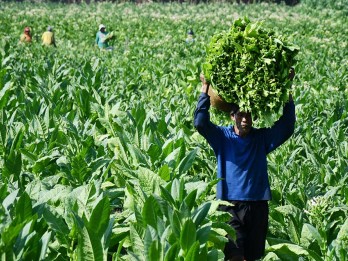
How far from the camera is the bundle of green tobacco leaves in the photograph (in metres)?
4.25

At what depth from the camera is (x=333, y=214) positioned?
478 cm

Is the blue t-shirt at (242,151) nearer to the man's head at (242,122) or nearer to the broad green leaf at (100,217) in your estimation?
the man's head at (242,122)

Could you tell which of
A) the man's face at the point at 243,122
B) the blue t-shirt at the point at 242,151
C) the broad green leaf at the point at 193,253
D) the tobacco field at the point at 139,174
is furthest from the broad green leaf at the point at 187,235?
the man's face at the point at 243,122

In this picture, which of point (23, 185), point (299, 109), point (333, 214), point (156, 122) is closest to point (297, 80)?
point (299, 109)

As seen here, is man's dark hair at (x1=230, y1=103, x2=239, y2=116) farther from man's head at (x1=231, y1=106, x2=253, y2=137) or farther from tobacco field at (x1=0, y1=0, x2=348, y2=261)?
tobacco field at (x1=0, y1=0, x2=348, y2=261)

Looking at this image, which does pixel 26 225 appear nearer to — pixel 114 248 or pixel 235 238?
pixel 114 248

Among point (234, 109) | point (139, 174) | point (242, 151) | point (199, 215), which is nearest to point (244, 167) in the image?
point (242, 151)

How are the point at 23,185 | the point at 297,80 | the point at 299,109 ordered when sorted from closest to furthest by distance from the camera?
the point at 23,185
the point at 299,109
the point at 297,80

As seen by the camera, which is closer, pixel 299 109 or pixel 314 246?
pixel 314 246

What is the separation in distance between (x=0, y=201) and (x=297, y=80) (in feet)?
29.3

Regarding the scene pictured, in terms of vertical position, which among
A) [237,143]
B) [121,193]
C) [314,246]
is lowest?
[314,246]

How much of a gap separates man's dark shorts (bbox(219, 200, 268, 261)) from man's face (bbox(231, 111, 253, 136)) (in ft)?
1.49

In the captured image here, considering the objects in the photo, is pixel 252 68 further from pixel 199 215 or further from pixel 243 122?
pixel 199 215

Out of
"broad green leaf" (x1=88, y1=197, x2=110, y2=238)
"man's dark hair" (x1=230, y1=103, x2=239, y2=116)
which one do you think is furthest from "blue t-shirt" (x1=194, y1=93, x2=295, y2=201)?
"broad green leaf" (x1=88, y1=197, x2=110, y2=238)
